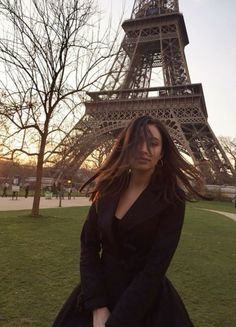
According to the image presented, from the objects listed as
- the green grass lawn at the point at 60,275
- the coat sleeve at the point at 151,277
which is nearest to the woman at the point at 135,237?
the coat sleeve at the point at 151,277

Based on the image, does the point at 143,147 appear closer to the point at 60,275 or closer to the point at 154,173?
the point at 154,173

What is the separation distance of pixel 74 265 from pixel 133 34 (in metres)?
39.9

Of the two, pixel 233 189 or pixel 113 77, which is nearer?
pixel 113 77

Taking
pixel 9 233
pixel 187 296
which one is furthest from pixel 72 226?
pixel 187 296

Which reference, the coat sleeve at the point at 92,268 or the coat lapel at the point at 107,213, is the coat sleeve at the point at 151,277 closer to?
the coat sleeve at the point at 92,268

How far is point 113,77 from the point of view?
44.0 feet

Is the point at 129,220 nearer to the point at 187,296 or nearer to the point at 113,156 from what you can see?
the point at 113,156

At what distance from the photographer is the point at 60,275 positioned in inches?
229

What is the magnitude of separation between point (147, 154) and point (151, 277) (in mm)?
577

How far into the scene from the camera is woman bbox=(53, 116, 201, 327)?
174cm

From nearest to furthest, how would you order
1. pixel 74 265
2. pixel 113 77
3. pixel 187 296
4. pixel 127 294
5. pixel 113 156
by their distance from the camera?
pixel 127 294 → pixel 113 156 → pixel 187 296 → pixel 74 265 → pixel 113 77

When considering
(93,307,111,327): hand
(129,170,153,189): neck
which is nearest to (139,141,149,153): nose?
(129,170,153,189): neck

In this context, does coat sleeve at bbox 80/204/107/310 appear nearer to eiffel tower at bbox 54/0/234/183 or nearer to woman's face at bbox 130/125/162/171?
woman's face at bbox 130/125/162/171

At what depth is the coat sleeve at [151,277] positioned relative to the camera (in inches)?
66.0
